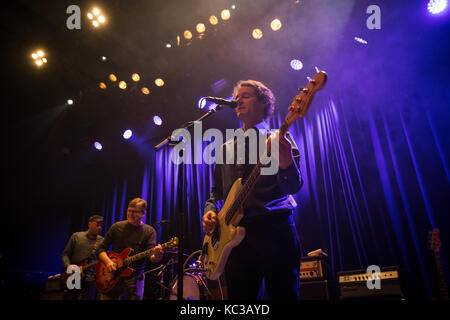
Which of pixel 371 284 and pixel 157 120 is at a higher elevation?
pixel 157 120

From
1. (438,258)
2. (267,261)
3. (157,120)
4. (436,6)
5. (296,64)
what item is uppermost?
(157,120)

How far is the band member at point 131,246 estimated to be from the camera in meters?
3.88

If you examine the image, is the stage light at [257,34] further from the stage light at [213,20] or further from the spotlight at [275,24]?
the stage light at [213,20]

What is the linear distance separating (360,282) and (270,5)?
4.07 meters

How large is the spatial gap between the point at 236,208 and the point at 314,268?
2.23m

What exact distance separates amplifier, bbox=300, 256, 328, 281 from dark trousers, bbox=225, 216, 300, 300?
2.12m

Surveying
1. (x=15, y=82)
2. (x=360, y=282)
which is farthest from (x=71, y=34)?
(x=360, y=282)

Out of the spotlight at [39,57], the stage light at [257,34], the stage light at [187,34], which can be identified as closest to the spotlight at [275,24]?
the stage light at [257,34]

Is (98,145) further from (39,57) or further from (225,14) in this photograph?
(225,14)

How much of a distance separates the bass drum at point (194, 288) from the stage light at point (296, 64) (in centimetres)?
375

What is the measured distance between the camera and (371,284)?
306 cm

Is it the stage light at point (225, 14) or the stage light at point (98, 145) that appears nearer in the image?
the stage light at point (225, 14)

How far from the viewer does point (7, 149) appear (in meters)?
7.46

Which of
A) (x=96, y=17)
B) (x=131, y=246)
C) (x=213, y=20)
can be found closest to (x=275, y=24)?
Result: (x=213, y=20)
